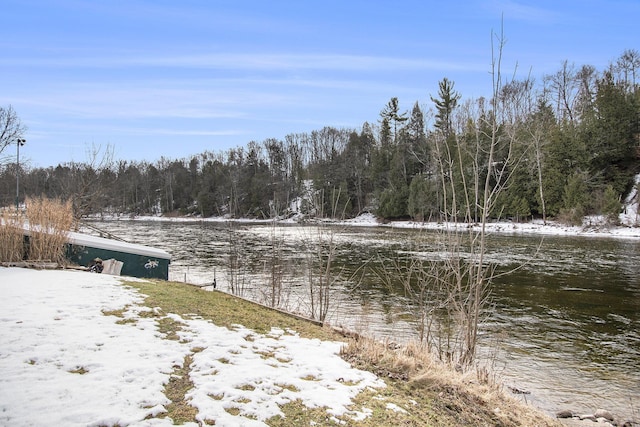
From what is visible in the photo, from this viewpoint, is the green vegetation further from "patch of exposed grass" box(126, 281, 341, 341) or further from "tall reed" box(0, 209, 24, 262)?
"tall reed" box(0, 209, 24, 262)

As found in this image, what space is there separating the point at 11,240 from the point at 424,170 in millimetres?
54224

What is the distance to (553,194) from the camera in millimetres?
40469

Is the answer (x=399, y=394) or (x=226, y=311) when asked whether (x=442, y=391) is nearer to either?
(x=399, y=394)

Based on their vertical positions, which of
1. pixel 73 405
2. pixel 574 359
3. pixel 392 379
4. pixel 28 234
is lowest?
pixel 574 359

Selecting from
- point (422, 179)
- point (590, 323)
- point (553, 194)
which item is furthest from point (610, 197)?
point (590, 323)

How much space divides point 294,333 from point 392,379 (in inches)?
84.0

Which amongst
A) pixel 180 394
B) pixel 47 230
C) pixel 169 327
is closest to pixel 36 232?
pixel 47 230

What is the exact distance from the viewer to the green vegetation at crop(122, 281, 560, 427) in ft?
12.2

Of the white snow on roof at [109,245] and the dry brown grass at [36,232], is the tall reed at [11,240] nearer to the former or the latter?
the dry brown grass at [36,232]

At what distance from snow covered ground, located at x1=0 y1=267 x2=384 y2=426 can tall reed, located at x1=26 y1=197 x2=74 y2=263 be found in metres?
3.91

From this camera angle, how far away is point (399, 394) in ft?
14.5

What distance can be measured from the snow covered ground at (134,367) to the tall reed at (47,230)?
391 centimetres

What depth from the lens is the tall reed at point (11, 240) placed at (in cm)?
980

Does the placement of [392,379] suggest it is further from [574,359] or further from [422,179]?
[422,179]
